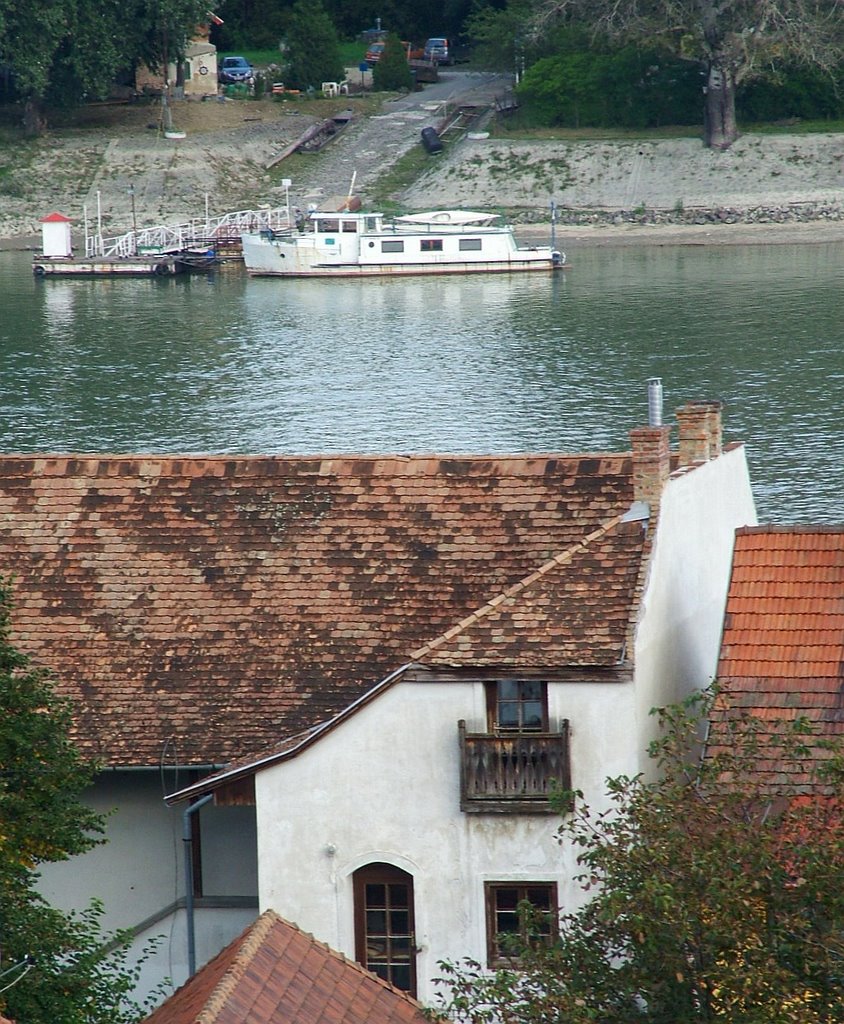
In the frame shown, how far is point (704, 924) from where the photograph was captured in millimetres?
13102

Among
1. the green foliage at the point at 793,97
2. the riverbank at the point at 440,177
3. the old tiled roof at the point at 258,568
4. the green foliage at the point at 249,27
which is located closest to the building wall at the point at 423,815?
the old tiled roof at the point at 258,568

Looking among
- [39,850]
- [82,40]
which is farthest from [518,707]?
[82,40]

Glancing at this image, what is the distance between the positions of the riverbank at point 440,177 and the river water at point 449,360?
594 centimetres

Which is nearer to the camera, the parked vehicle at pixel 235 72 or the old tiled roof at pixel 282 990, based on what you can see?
the old tiled roof at pixel 282 990

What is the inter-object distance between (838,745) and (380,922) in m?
5.88

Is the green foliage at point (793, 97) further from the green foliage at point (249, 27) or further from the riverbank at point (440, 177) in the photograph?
the green foliage at point (249, 27)

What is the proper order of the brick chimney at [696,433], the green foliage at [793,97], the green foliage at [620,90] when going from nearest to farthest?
the brick chimney at [696,433], the green foliage at [793,97], the green foliage at [620,90]

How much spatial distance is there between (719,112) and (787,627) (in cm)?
9685

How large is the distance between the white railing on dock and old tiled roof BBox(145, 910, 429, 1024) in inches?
3695

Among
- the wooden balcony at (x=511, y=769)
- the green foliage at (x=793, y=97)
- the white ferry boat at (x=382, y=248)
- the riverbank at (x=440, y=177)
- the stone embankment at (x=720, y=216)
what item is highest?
the green foliage at (x=793, y=97)

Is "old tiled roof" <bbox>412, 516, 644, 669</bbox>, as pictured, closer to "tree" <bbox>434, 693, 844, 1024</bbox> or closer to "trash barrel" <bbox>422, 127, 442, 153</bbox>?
"tree" <bbox>434, 693, 844, 1024</bbox>

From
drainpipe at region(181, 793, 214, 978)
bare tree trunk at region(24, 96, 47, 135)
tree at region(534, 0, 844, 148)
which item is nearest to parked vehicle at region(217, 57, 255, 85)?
bare tree trunk at region(24, 96, 47, 135)

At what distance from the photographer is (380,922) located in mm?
19125

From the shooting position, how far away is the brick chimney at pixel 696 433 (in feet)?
74.4
